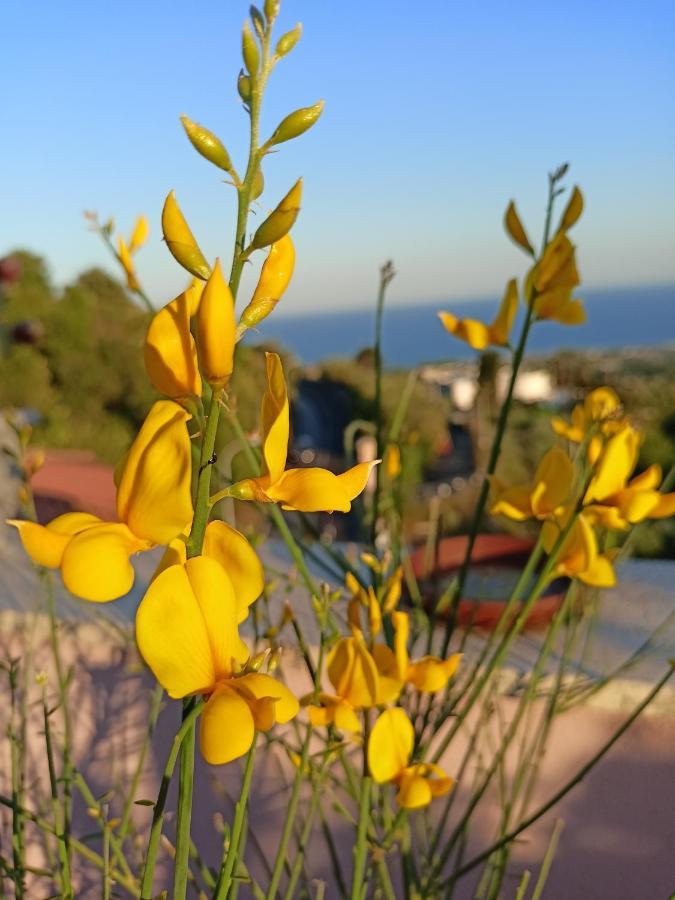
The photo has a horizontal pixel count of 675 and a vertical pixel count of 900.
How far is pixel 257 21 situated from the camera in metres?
0.26

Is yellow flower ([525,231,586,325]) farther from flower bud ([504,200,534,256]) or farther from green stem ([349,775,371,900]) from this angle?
green stem ([349,775,371,900])

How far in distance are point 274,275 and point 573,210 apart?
9.5 inches

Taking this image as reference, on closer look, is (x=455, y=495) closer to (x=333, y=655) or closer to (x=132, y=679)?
(x=132, y=679)

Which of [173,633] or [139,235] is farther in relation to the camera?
[139,235]

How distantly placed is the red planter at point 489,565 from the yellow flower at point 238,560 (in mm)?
568

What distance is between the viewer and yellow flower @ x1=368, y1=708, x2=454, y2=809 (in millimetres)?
398

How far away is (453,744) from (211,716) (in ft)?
2.15

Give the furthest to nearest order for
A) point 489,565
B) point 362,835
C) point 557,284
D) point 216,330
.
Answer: point 489,565, point 557,284, point 362,835, point 216,330

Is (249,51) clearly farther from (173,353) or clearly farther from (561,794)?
(561,794)

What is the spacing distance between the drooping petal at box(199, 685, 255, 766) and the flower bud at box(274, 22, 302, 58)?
19cm

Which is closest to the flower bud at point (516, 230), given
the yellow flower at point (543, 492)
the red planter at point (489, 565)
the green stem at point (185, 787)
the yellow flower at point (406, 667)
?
the yellow flower at point (543, 492)

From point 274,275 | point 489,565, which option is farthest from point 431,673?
point 489,565

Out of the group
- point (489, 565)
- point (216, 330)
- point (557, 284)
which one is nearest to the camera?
point (216, 330)

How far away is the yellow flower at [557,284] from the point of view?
471mm
